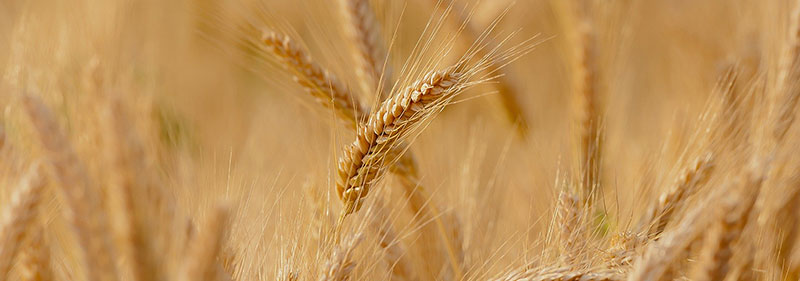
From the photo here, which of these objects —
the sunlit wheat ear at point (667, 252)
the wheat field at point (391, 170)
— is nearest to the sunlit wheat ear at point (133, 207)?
the wheat field at point (391, 170)

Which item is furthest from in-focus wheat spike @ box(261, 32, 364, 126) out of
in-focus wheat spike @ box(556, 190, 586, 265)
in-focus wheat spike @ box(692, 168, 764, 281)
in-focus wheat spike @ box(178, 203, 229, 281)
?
in-focus wheat spike @ box(692, 168, 764, 281)

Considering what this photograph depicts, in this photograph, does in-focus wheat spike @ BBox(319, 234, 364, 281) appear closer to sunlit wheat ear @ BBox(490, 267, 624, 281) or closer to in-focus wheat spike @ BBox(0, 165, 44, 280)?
sunlit wheat ear @ BBox(490, 267, 624, 281)

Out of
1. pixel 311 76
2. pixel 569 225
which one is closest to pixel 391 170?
pixel 311 76

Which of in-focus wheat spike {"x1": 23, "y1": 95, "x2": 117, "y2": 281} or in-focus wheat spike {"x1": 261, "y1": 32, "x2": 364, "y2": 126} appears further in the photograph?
in-focus wheat spike {"x1": 261, "y1": 32, "x2": 364, "y2": 126}

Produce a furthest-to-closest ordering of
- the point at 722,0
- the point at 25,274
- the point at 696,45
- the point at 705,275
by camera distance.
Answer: the point at 722,0
the point at 696,45
the point at 25,274
the point at 705,275

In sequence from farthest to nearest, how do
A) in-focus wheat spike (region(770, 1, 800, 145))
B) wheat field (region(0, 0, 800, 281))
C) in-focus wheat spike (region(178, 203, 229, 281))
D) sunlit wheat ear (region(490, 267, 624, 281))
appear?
in-focus wheat spike (region(770, 1, 800, 145)), sunlit wheat ear (region(490, 267, 624, 281)), wheat field (region(0, 0, 800, 281)), in-focus wheat spike (region(178, 203, 229, 281))

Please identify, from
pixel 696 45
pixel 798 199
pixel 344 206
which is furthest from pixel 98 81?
pixel 696 45

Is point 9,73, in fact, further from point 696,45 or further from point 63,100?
point 696,45

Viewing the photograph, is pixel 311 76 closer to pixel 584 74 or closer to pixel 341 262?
pixel 341 262
